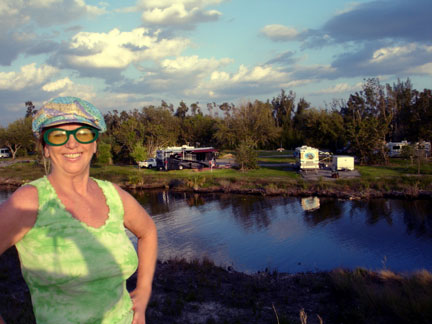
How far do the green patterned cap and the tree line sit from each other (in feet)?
107

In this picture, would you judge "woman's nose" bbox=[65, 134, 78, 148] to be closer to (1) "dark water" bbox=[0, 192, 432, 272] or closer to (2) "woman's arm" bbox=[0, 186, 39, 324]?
(2) "woman's arm" bbox=[0, 186, 39, 324]

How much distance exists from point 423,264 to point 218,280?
26.8 feet

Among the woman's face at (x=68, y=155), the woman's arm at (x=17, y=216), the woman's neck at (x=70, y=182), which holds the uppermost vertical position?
the woman's face at (x=68, y=155)

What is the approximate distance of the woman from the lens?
66.0 inches

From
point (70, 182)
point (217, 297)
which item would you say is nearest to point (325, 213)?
point (217, 297)

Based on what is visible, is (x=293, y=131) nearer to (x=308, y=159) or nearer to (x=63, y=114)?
(x=308, y=159)

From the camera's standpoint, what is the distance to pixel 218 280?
1015 centimetres

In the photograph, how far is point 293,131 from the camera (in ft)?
214

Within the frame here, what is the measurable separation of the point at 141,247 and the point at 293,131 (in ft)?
A: 213

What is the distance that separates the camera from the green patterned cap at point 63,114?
73.0 inches

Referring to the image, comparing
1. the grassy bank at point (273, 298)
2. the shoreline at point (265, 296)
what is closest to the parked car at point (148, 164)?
the shoreline at point (265, 296)

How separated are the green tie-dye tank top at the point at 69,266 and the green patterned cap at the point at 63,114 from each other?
278mm

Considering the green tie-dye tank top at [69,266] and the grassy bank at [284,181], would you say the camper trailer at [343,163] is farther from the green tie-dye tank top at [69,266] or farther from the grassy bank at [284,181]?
the green tie-dye tank top at [69,266]

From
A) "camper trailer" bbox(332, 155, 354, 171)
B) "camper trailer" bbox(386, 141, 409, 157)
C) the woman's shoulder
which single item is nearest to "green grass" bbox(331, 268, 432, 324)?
the woman's shoulder
